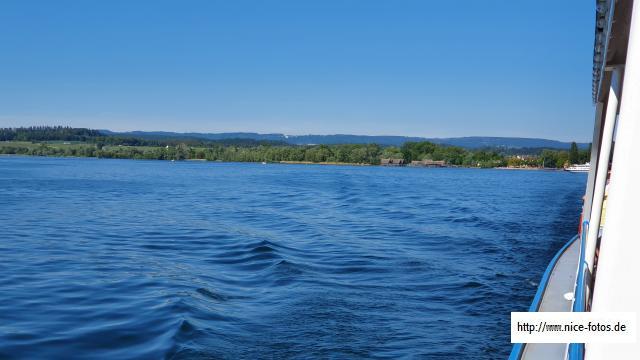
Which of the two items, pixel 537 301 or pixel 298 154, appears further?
pixel 298 154

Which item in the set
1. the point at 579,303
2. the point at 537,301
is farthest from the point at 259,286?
the point at 579,303

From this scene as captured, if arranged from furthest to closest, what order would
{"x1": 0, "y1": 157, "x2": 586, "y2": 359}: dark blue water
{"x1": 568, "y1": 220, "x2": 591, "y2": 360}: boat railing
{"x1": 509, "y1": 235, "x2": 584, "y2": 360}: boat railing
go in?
{"x1": 0, "y1": 157, "x2": 586, "y2": 359}: dark blue water < {"x1": 509, "y1": 235, "x2": 584, "y2": 360}: boat railing < {"x1": 568, "y1": 220, "x2": 591, "y2": 360}: boat railing

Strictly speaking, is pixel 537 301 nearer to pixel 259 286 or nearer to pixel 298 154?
pixel 259 286

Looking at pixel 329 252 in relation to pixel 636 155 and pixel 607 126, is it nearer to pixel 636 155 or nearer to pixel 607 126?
pixel 607 126

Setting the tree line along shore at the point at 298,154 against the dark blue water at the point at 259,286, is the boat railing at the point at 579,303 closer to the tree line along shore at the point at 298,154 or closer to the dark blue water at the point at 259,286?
the dark blue water at the point at 259,286

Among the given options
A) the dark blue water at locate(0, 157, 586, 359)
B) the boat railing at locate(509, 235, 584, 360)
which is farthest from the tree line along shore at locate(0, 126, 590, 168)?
the boat railing at locate(509, 235, 584, 360)

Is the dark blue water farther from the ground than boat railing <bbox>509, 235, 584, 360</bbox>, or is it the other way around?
boat railing <bbox>509, 235, 584, 360</bbox>

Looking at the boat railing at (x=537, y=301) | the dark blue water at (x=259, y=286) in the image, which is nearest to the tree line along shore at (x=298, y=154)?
the dark blue water at (x=259, y=286)

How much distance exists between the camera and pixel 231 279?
11.7m

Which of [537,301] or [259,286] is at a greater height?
[537,301]

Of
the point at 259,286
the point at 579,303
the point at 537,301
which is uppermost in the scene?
the point at 579,303

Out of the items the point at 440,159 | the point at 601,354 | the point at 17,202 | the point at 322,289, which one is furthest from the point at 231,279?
the point at 440,159

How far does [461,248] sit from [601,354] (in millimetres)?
15896

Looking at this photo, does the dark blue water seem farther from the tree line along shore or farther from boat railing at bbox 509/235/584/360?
the tree line along shore
